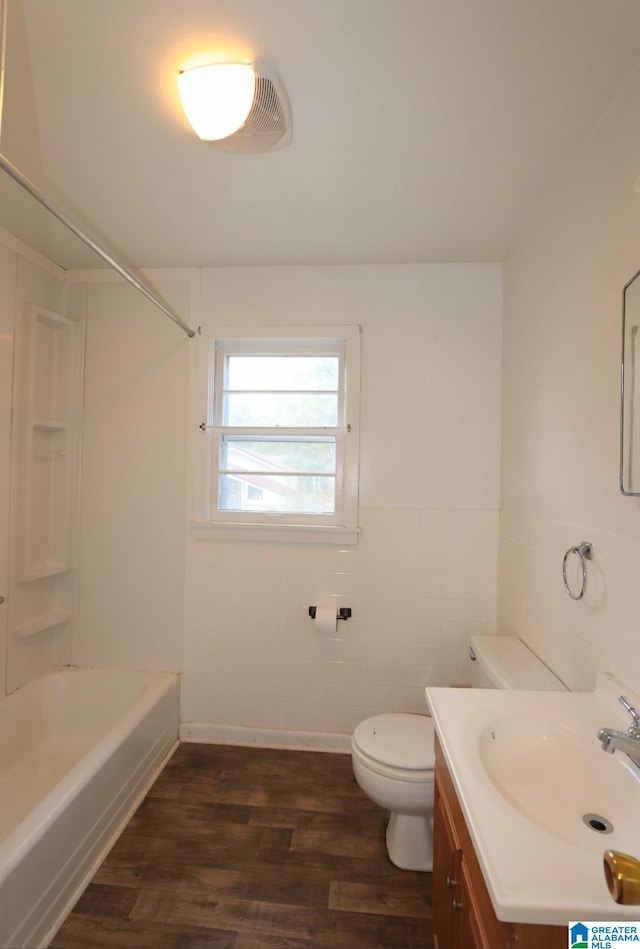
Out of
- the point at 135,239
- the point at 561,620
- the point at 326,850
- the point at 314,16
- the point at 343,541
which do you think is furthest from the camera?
the point at 343,541

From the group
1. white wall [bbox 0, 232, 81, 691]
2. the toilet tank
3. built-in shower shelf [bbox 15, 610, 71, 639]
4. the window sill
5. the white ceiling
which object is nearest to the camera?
the white ceiling

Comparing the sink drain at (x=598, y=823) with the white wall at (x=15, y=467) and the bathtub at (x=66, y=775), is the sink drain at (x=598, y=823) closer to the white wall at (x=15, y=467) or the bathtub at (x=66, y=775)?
the bathtub at (x=66, y=775)

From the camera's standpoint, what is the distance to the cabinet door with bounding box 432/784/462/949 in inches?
39.0

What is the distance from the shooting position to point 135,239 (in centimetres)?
205

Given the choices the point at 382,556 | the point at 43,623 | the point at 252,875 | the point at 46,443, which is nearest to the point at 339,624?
the point at 382,556

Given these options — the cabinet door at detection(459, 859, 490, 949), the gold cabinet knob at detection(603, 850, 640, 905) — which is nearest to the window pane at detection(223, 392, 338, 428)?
the cabinet door at detection(459, 859, 490, 949)

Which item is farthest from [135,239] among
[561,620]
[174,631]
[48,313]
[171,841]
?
[171,841]

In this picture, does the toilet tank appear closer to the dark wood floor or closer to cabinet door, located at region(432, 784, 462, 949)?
cabinet door, located at region(432, 784, 462, 949)

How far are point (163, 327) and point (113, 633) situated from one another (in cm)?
167

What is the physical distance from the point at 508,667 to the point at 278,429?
57.7 inches

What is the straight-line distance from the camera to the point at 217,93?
1.19m

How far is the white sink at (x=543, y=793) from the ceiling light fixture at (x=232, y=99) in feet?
5.69

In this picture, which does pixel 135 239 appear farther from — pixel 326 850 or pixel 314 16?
pixel 326 850

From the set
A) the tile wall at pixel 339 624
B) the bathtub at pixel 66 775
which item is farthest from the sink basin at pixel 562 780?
the bathtub at pixel 66 775
